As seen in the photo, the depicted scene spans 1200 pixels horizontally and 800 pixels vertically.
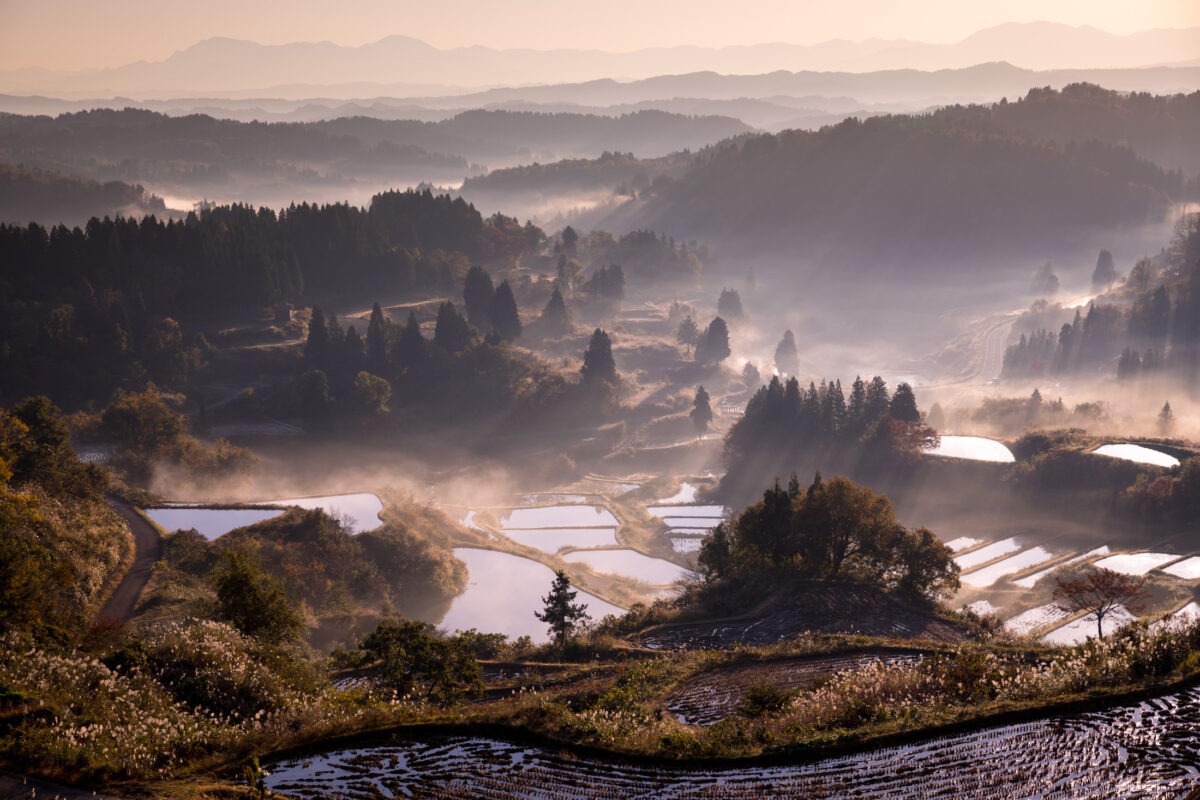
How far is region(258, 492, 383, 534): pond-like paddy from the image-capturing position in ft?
201

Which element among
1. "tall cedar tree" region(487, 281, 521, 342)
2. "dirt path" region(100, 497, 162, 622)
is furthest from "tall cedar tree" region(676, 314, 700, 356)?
"dirt path" region(100, 497, 162, 622)

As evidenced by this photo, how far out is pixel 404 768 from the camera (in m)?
19.0

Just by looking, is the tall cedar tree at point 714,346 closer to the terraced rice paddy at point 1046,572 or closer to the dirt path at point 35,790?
the terraced rice paddy at point 1046,572

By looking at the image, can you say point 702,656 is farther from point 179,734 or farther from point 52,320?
point 52,320

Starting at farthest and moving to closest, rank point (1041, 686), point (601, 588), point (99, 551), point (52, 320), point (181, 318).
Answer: point (181, 318)
point (52, 320)
point (601, 588)
point (99, 551)
point (1041, 686)

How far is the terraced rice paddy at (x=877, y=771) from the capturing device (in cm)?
1738

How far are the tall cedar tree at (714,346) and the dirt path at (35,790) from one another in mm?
165576

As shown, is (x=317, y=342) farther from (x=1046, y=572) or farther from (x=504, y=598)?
(x=1046, y=572)

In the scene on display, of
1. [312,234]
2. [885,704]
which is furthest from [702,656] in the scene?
[312,234]

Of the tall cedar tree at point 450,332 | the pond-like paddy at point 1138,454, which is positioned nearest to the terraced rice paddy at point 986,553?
the pond-like paddy at point 1138,454

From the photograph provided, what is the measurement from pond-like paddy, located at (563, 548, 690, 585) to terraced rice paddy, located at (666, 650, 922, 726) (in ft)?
130

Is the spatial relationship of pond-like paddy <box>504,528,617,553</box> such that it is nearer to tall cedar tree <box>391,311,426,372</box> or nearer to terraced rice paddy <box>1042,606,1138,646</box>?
terraced rice paddy <box>1042,606,1138,646</box>

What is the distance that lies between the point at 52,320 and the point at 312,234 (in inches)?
2261

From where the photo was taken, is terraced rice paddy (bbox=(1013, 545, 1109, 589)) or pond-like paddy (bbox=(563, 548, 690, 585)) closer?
terraced rice paddy (bbox=(1013, 545, 1109, 589))
